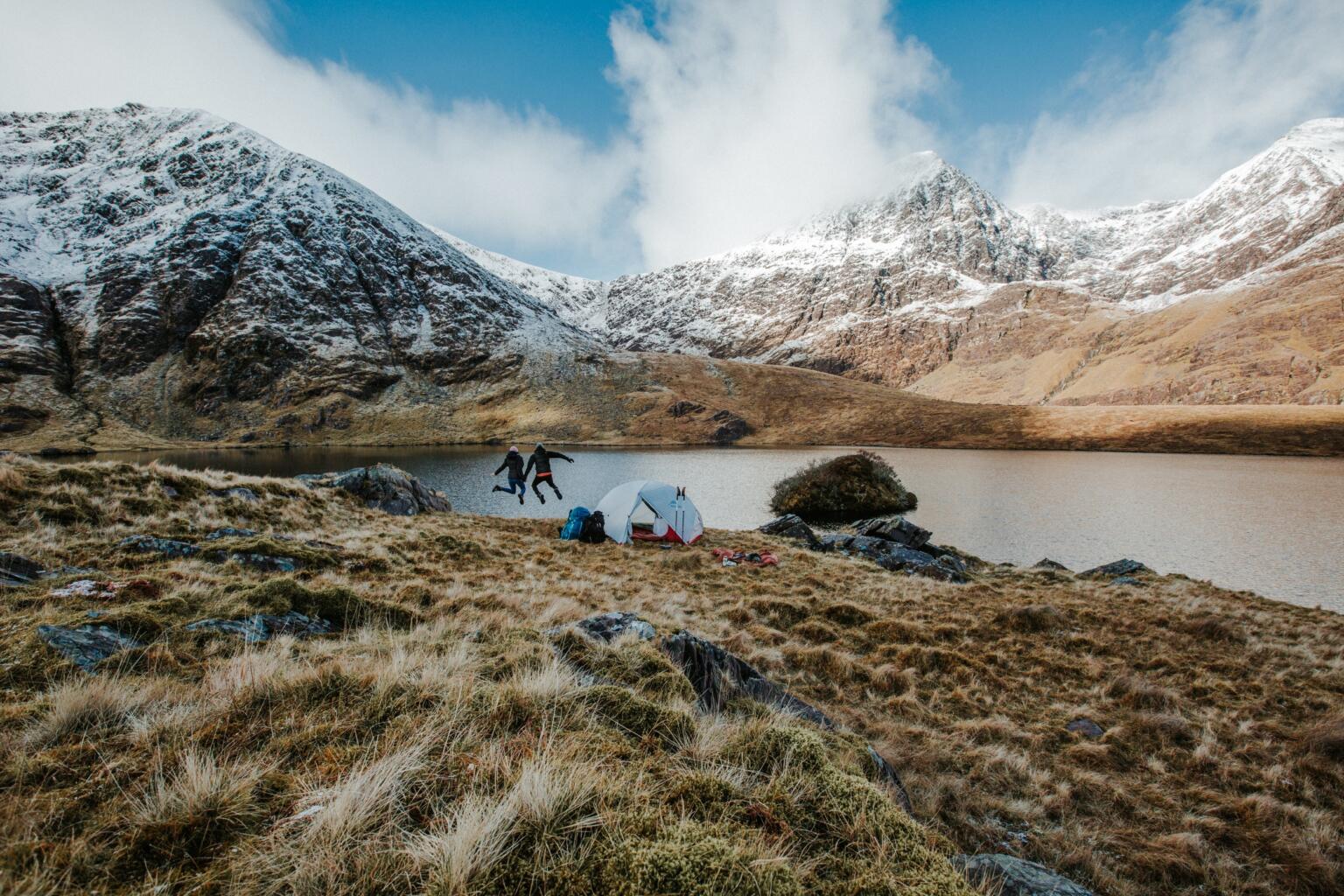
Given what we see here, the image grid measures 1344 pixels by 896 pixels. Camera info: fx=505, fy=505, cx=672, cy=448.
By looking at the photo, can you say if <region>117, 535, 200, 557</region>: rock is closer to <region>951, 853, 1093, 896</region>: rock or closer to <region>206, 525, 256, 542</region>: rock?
<region>206, 525, 256, 542</region>: rock

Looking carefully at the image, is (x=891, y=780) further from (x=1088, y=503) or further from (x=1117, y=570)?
(x=1088, y=503)

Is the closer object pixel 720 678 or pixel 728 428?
pixel 720 678

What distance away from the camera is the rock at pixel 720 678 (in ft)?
17.4

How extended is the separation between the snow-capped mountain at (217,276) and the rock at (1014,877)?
14044 cm

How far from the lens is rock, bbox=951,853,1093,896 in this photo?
336 centimetres

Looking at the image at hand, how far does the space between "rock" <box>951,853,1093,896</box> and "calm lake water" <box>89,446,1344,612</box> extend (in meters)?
21.0

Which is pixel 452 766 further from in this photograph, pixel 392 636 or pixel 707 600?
pixel 707 600

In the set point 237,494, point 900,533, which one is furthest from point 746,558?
point 237,494

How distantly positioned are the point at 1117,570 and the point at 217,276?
184848mm

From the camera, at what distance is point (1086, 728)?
7.00m

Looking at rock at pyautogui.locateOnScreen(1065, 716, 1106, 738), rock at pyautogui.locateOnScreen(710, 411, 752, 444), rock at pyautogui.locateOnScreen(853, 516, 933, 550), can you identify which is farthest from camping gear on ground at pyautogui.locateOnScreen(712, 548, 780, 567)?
rock at pyautogui.locateOnScreen(710, 411, 752, 444)

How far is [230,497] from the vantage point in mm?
13914

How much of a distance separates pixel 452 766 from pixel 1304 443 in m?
120

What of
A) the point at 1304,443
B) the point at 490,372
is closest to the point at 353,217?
the point at 490,372
